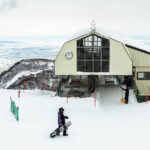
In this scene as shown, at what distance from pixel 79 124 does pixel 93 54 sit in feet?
27.8

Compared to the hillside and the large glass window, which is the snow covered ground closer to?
the large glass window

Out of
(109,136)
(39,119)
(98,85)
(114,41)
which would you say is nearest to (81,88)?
(98,85)

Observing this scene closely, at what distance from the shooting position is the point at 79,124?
51.1ft

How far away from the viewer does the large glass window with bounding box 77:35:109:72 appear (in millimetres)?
22094

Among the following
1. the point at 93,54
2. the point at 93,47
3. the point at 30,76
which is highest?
the point at 93,47

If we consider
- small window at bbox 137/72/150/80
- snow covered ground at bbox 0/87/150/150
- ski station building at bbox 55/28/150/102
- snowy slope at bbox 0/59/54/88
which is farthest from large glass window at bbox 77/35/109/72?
snowy slope at bbox 0/59/54/88

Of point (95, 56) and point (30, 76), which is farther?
point (30, 76)

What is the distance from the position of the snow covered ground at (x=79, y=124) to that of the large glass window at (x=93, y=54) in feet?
9.84

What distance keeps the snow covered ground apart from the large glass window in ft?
9.84

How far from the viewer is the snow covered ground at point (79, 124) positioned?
40.2 ft

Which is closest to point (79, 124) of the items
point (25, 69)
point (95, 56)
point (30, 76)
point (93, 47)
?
point (95, 56)

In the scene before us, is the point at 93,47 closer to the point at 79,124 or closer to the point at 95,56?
the point at 95,56

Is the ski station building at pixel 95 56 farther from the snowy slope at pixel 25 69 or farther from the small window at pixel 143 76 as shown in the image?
the snowy slope at pixel 25 69

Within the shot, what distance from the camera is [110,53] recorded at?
874 inches
